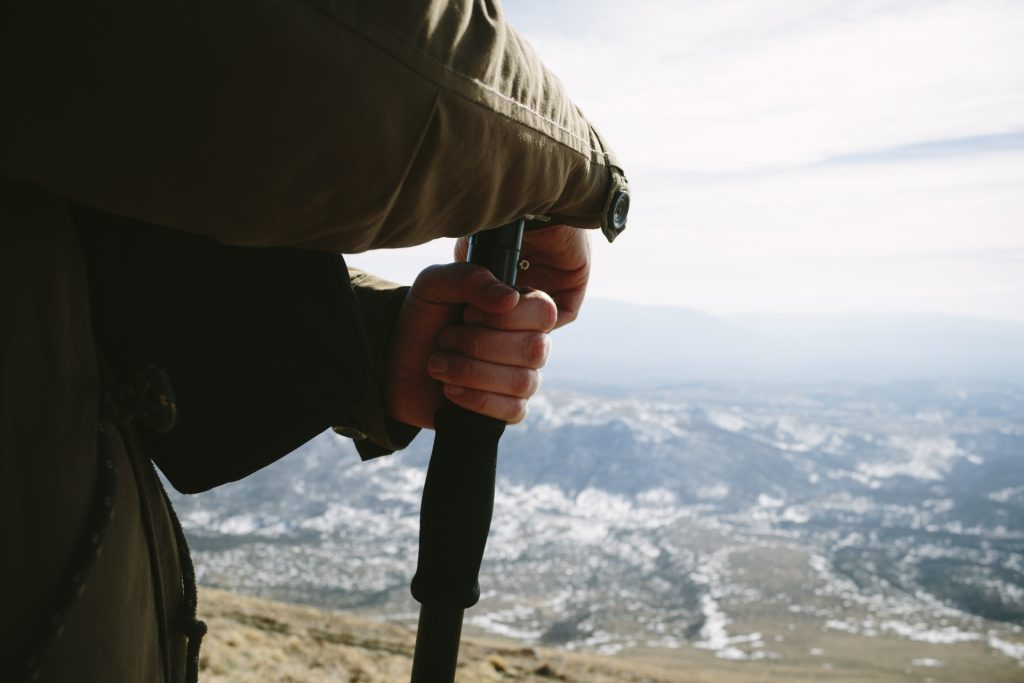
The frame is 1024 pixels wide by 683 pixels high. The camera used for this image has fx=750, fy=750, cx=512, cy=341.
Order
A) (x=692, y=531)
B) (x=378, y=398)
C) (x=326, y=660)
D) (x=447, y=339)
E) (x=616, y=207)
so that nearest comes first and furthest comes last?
(x=616, y=207), (x=447, y=339), (x=378, y=398), (x=326, y=660), (x=692, y=531)

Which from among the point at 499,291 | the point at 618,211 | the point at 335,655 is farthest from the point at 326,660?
the point at 618,211

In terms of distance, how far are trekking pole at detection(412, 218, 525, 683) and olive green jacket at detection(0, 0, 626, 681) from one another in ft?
1.68

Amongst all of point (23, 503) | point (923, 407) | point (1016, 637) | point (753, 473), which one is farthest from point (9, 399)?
point (923, 407)

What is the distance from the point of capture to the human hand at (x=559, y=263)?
1.91m

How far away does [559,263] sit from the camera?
2.04 meters

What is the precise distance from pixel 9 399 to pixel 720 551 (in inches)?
3771

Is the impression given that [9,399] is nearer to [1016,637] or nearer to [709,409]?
[1016,637]

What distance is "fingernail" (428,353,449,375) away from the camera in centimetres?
166

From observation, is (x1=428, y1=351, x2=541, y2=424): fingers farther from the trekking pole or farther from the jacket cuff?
the jacket cuff

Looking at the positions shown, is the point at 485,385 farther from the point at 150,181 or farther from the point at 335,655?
the point at 335,655

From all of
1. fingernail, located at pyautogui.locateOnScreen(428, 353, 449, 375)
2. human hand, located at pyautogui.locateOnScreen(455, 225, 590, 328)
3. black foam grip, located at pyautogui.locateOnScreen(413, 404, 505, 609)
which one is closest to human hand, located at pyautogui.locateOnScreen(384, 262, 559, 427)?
fingernail, located at pyautogui.locateOnScreen(428, 353, 449, 375)

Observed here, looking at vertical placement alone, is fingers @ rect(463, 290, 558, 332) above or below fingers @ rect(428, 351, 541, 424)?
above

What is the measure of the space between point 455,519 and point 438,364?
354mm

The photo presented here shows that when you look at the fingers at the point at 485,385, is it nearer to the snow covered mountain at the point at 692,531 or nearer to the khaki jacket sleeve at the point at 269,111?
the khaki jacket sleeve at the point at 269,111
